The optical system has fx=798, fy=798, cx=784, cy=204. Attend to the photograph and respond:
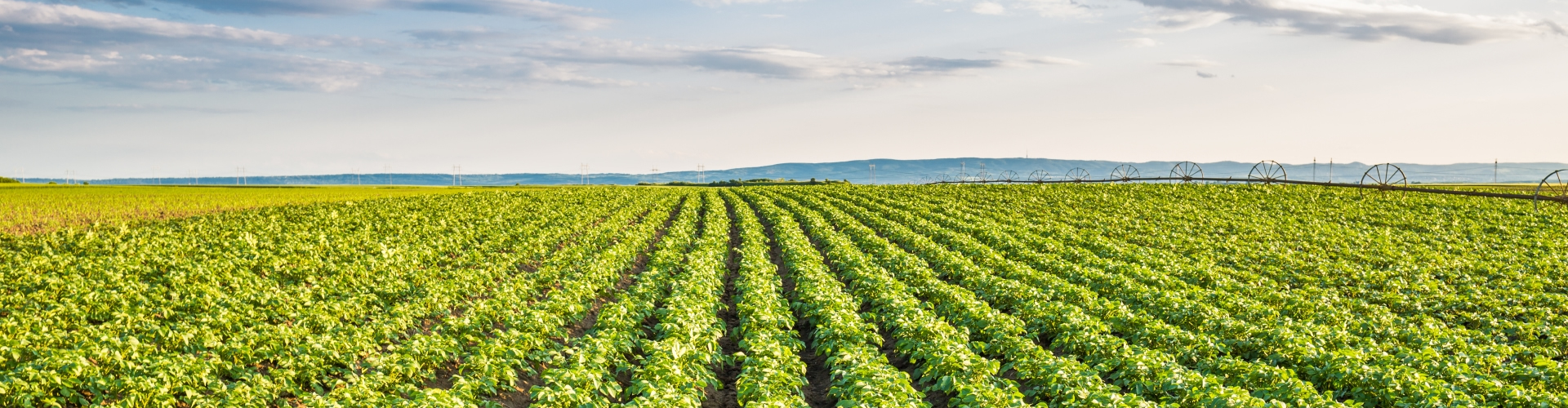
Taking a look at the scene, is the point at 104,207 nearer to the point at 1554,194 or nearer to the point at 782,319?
the point at 782,319

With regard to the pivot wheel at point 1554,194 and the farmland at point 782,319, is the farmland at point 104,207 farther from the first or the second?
the pivot wheel at point 1554,194

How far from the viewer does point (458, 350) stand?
1016 centimetres

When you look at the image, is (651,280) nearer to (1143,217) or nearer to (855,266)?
(855,266)

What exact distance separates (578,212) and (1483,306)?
102ft

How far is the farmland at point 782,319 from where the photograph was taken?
8.34 metres

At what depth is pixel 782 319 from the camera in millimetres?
11883

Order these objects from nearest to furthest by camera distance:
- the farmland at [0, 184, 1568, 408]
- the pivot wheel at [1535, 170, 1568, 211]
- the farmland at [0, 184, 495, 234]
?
1. the farmland at [0, 184, 1568, 408]
2. the farmland at [0, 184, 495, 234]
3. the pivot wheel at [1535, 170, 1568, 211]

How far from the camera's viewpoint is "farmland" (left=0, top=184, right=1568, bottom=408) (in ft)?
27.4

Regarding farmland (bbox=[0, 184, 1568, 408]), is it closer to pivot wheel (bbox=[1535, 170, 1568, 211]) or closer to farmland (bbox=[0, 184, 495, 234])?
pivot wheel (bbox=[1535, 170, 1568, 211])

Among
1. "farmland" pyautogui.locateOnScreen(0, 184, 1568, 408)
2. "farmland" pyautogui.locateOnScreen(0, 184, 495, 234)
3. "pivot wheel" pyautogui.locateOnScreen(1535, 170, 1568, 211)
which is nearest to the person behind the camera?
"farmland" pyautogui.locateOnScreen(0, 184, 1568, 408)

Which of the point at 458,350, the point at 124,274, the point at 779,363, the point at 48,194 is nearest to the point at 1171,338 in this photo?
the point at 779,363

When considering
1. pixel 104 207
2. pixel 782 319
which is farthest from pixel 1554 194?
pixel 104 207

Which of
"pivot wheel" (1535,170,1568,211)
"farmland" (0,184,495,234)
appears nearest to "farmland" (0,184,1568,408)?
"pivot wheel" (1535,170,1568,211)

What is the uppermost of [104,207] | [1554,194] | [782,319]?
[1554,194]
